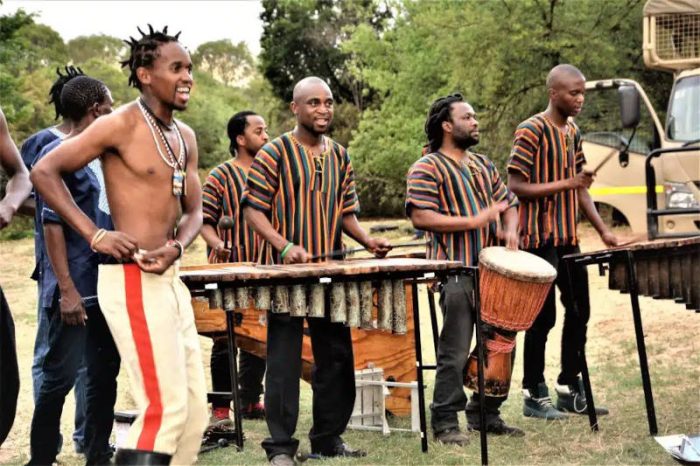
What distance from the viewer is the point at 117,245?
4922mm

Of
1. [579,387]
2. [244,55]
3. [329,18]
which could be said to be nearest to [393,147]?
[329,18]

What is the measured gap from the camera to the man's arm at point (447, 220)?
23.7ft

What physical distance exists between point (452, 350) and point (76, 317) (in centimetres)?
246

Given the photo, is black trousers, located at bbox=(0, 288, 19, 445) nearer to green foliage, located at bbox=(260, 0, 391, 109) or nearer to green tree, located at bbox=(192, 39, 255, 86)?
green foliage, located at bbox=(260, 0, 391, 109)

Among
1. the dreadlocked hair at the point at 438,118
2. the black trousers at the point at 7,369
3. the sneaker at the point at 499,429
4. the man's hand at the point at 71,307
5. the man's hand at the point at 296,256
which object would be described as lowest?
the sneaker at the point at 499,429

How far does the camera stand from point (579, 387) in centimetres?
845

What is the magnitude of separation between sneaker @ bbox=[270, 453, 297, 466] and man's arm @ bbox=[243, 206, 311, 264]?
1101 mm

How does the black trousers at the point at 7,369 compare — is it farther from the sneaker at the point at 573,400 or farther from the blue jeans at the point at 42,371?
the sneaker at the point at 573,400

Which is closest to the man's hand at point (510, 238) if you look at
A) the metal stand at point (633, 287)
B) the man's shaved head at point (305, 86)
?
the metal stand at point (633, 287)

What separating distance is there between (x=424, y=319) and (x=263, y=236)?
925cm

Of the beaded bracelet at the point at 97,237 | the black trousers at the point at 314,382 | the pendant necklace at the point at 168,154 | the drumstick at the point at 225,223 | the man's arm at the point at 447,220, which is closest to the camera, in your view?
the beaded bracelet at the point at 97,237

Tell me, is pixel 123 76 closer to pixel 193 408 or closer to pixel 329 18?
pixel 329 18

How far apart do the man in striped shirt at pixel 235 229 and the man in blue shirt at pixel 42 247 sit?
1262 mm

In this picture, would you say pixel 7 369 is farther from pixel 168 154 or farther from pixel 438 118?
pixel 438 118
